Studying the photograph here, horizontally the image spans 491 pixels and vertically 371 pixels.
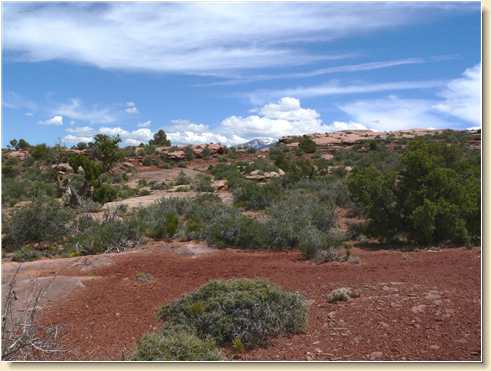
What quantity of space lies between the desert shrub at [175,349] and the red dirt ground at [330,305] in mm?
392

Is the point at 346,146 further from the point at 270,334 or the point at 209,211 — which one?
the point at 270,334

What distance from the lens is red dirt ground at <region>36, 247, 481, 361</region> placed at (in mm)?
5181

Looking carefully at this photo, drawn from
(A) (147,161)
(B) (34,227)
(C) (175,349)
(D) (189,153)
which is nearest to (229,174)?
(A) (147,161)

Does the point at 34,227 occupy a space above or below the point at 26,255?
above

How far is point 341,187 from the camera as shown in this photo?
62.1 feet

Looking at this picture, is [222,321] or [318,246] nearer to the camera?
[222,321]

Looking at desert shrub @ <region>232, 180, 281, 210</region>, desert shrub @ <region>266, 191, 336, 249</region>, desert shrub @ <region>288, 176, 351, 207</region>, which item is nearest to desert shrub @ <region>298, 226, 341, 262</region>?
desert shrub @ <region>266, 191, 336, 249</region>

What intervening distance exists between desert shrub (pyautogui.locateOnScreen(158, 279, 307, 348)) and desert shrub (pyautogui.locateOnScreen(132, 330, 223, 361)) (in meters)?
0.47

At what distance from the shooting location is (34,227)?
1352 centimetres

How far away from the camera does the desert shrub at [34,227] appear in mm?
13422

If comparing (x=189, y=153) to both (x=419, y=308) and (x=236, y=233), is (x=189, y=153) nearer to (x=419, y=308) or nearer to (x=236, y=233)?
(x=236, y=233)

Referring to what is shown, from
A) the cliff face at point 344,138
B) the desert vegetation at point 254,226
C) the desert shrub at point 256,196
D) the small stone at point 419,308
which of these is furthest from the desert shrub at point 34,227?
the cliff face at point 344,138

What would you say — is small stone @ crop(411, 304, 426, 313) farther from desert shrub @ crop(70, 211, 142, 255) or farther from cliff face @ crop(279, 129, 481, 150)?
cliff face @ crop(279, 129, 481, 150)

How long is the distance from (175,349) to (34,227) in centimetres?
991
